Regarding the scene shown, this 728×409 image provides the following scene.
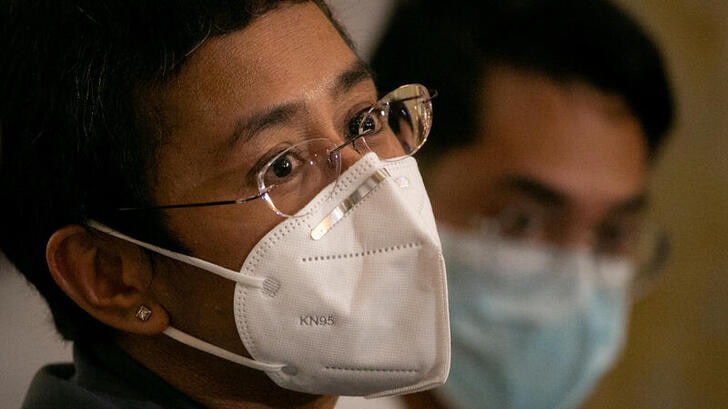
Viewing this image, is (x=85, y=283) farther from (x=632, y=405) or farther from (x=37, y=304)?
(x=632, y=405)

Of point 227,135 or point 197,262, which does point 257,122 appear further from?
point 197,262

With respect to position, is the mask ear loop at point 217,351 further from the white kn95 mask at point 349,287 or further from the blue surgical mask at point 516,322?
the blue surgical mask at point 516,322

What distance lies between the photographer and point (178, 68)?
3.96 feet

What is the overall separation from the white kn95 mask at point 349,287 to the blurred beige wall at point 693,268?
6.03ft

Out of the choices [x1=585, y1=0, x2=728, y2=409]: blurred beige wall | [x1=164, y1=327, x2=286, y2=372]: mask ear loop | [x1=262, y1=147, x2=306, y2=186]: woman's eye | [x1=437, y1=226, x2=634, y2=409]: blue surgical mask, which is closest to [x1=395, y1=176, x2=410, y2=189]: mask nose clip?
[x1=262, y1=147, x2=306, y2=186]: woman's eye

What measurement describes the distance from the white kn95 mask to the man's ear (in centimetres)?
10

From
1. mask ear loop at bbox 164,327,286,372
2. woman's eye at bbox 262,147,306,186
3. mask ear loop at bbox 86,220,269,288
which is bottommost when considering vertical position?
mask ear loop at bbox 164,327,286,372

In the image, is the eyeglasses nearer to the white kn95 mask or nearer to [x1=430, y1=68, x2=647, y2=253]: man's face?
the white kn95 mask

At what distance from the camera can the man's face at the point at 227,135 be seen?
1.20m

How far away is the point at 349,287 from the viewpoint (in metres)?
1.21

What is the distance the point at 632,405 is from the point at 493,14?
4.76 feet

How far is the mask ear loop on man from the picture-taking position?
1209 millimetres

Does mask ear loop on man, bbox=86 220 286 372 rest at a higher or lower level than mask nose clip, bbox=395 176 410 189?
lower

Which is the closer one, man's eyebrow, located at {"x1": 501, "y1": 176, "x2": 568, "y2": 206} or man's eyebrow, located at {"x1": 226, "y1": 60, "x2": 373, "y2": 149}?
man's eyebrow, located at {"x1": 226, "y1": 60, "x2": 373, "y2": 149}
